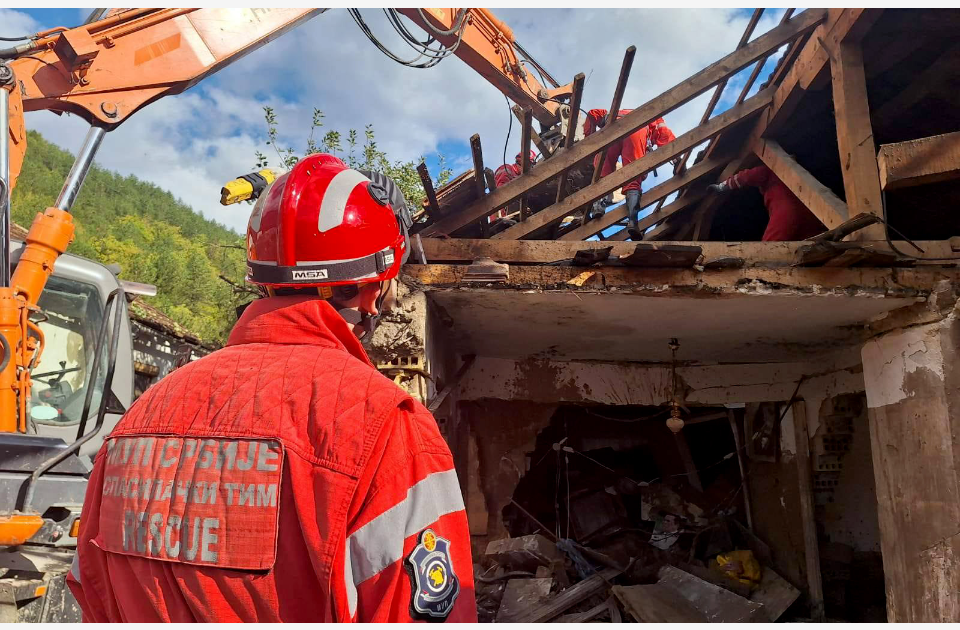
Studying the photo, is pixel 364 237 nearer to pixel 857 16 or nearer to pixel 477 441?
pixel 857 16

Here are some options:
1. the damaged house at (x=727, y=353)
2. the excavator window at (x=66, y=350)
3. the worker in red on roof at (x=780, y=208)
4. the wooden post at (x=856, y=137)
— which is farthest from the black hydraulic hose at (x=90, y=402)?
the worker in red on roof at (x=780, y=208)

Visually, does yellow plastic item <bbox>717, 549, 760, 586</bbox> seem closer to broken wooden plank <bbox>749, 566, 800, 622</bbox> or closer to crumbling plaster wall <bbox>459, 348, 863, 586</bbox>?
broken wooden plank <bbox>749, 566, 800, 622</bbox>

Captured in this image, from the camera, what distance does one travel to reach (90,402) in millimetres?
3568

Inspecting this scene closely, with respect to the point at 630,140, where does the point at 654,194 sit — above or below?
below

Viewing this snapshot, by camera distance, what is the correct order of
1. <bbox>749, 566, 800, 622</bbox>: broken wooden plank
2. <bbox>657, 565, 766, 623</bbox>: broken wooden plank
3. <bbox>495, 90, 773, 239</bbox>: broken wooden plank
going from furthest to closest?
<bbox>749, 566, 800, 622</bbox>: broken wooden plank → <bbox>657, 565, 766, 623</bbox>: broken wooden plank → <bbox>495, 90, 773, 239</bbox>: broken wooden plank

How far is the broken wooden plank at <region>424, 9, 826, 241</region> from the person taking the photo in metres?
4.14

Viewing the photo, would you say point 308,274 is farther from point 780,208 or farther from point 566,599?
point 566,599

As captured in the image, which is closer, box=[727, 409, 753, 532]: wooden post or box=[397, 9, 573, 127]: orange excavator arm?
box=[397, 9, 573, 127]: orange excavator arm

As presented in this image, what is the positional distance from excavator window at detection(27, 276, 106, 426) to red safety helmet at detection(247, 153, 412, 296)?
125 inches

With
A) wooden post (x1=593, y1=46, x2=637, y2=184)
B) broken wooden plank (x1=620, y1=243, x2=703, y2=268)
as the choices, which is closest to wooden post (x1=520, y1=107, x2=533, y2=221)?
wooden post (x1=593, y1=46, x2=637, y2=184)

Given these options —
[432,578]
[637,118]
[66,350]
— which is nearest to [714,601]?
[637,118]

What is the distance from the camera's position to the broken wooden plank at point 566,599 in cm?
514

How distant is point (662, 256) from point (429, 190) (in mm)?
1492

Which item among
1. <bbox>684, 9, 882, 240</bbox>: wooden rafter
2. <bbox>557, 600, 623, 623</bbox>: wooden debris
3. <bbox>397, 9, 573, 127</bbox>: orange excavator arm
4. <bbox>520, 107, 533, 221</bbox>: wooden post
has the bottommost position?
<bbox>557, 600, 623, 623</bbox>: wooden debris
